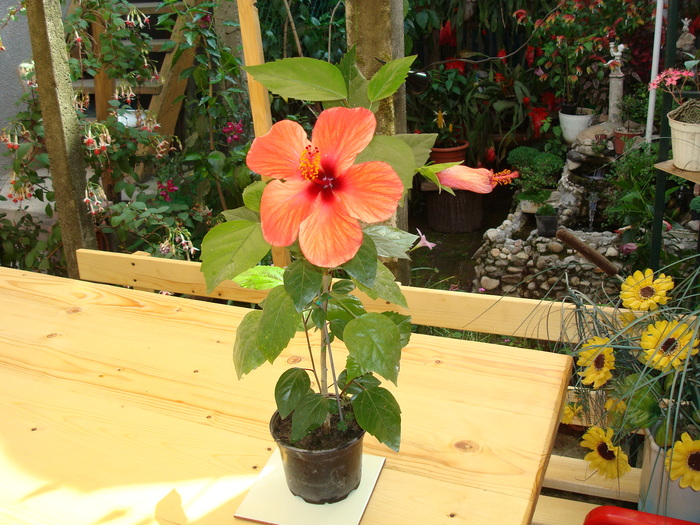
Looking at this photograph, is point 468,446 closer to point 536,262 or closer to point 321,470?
point 321,470

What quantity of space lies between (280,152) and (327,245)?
0.12 m

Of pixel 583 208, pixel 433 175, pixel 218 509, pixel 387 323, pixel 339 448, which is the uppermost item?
pixel 433 175

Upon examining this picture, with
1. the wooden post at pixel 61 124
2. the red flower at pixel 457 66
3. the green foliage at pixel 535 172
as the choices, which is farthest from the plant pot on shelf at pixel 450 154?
the wooden post at pixel 61 124

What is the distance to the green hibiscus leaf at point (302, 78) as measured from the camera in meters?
0.69

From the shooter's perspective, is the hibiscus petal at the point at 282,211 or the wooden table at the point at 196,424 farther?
the wooden table at the point at 196,424

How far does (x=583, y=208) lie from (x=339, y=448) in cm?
289

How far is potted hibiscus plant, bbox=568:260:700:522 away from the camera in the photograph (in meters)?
1.19

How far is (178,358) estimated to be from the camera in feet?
4.17

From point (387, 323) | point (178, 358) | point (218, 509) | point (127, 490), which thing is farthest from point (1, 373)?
point (387, 323)

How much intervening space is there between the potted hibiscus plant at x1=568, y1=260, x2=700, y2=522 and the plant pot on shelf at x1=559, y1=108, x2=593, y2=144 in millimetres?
2451

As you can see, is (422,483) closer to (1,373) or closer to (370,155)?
(370,155)

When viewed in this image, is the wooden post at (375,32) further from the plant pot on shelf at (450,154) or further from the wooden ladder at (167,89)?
the plant pot on shelf at (450,154)

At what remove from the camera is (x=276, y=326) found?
75 centimetres

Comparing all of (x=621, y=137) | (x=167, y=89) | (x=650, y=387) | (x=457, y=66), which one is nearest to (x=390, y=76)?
(x=650, y=387)
